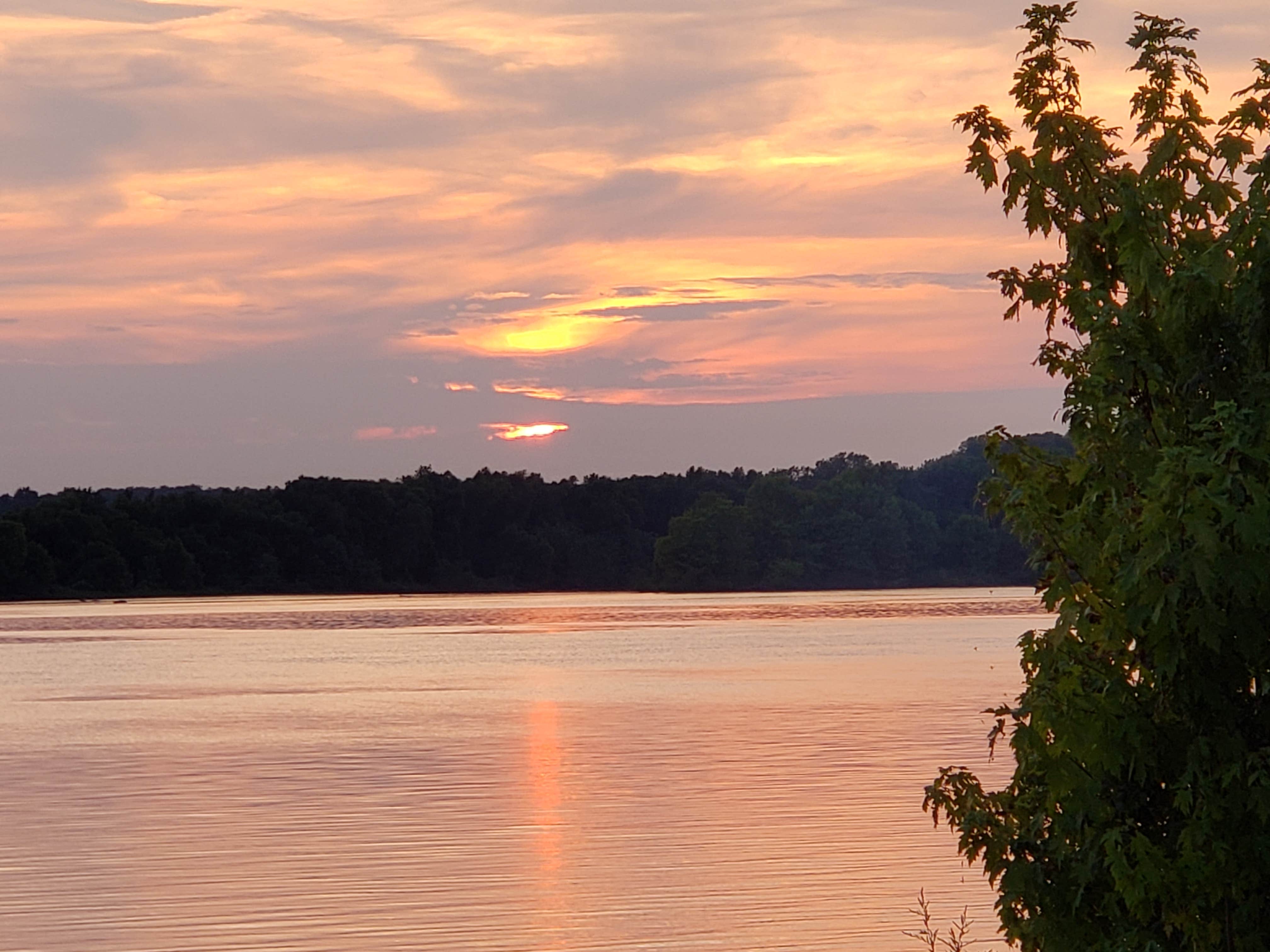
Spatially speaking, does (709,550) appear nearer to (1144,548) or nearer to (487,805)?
(487,805)

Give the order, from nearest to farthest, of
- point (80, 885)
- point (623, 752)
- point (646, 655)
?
point (80, 885) → point (623, 752) → point (646, 655)

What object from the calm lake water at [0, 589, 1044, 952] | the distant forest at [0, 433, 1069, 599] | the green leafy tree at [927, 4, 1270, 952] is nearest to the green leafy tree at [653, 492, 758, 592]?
the distant forest at [0, 433, 1069, 599]

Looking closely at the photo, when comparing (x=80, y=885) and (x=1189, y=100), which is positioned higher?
(x=1189, y=100)

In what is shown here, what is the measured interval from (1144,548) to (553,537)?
15152 cm

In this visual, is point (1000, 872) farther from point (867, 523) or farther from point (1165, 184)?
point (867, 523)

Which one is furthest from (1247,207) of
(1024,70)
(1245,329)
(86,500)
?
(86,500)

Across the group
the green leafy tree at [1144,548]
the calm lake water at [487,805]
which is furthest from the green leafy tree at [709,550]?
the green leafy tree at [1144,548]

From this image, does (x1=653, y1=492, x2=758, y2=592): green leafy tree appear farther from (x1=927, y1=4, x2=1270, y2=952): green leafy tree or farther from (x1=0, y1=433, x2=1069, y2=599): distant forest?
(x1=927, y1=4, x2=1270, y2=952): green leafy tree

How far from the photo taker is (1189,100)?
6.76 meters

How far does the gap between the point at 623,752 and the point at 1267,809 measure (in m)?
21.6

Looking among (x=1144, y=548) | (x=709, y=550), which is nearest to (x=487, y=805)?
(x=1144, y=548)

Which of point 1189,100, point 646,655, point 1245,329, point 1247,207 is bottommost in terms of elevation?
point 646,655

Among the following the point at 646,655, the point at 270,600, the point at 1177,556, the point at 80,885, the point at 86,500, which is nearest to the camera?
the point at 1177,556

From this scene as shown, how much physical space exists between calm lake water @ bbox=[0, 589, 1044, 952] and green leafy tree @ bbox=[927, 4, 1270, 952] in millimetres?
7050
